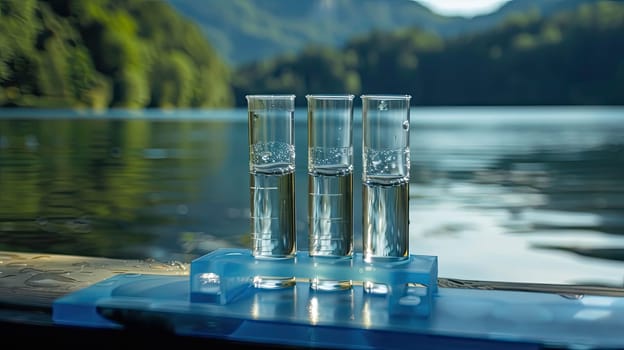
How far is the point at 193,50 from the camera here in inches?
338

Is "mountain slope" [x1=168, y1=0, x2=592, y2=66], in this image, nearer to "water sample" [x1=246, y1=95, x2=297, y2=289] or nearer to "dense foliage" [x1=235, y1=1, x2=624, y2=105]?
"dense foliage" [x1=235, y1=1, x2=624, y2=105]

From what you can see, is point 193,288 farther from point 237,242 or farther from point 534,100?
point 534,100

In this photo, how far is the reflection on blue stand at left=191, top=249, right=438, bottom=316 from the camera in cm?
110

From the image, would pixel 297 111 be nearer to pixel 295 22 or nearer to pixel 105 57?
pixel 295 22

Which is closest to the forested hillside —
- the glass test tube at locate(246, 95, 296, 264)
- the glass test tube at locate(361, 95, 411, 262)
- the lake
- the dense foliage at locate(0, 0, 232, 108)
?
the dense foliage at locate(0, 0, 232, 108)

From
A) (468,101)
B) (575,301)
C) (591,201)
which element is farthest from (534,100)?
(575,301)

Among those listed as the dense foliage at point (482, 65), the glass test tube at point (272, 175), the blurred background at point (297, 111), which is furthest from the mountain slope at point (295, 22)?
the glass test tube at point (272, 175)

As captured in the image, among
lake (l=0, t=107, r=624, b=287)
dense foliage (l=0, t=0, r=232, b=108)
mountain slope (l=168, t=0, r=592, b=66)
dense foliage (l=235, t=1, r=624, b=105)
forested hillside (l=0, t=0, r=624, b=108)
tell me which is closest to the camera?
lake (l=0, t=107, r=624, b=287)

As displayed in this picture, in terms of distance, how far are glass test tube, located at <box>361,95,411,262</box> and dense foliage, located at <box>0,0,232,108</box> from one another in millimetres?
3223

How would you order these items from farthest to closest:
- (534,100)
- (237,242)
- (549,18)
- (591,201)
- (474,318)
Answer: (534,100)
(549,18)
(591,201)
(237,242)
(474,318)

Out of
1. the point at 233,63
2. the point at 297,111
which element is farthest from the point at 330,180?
the point at 233,63

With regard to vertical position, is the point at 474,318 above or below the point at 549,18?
below

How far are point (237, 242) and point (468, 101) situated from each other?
5854 millimetres

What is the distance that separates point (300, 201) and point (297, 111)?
1237 millimetres
